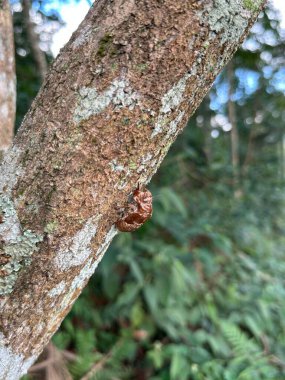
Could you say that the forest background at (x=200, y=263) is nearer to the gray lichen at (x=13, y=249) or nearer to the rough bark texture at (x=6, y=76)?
the rough bark texture at (x=6, y=76)

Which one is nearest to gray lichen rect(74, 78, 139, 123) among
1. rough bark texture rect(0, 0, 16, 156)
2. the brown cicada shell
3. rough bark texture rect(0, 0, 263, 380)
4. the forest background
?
rough bark texture rect(0, 0, 263, 380)

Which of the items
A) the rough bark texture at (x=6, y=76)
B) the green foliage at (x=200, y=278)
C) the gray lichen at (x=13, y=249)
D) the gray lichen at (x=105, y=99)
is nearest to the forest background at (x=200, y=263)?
the green foliage at (x=200, y=278)

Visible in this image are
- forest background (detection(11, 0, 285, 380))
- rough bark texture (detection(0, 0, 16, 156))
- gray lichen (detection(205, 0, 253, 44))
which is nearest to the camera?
gray lichen (detection(205, 0, 253, 44))

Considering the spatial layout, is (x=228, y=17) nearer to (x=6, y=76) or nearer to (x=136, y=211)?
(x=136, y=211)

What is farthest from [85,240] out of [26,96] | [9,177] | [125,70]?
[26,96]

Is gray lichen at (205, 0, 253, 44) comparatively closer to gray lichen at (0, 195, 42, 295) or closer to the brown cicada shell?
the brown cicada shell

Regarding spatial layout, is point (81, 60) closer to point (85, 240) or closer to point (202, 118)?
point (85, 240)
